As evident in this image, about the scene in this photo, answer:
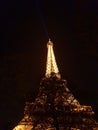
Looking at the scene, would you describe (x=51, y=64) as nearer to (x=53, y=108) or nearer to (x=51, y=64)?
(x=51, y=64)

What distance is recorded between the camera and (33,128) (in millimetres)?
34219

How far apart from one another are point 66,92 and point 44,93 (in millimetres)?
2274

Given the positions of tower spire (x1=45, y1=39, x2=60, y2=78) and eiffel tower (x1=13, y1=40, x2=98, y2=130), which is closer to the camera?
eiffel tower (x1=13, y1=40, x2=98, y2=130)

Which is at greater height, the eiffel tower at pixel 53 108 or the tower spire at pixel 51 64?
the tower spire at pixel 51 64

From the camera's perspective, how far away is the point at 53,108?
32.0 m

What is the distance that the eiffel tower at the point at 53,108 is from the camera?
113 feet

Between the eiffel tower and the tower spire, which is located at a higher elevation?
the tower spire

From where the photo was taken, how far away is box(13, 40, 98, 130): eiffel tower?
3441 cm

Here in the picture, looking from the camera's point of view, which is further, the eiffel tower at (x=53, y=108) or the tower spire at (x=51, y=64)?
the tower spire at (x=51, y=64)

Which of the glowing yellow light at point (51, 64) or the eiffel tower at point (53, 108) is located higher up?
the glowing yellow light at point (51, 64)

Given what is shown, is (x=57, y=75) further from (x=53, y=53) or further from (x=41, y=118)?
(x=41, y=118)

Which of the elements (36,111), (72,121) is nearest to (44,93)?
(36,111)

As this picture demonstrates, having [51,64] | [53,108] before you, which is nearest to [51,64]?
[51,64]

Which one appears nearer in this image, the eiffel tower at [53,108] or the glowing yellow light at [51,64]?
the eiffel tower at [53,108]
